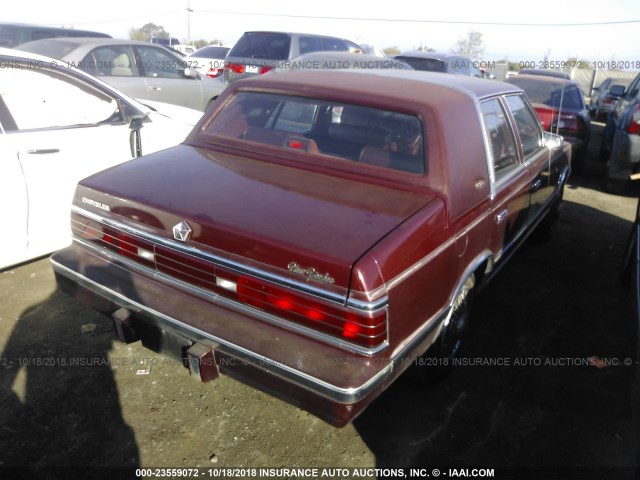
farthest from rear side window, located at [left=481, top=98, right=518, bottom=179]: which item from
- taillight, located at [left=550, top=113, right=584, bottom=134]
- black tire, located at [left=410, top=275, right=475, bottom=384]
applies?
taillight, located at [left=550, top=113, right=584, bottom=134]

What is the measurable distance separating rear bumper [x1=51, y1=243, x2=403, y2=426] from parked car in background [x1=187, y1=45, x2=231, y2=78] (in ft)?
31.4

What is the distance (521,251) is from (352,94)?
3.00 meters

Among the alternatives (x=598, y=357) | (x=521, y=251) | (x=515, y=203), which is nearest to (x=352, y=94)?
(x=515, y=203)

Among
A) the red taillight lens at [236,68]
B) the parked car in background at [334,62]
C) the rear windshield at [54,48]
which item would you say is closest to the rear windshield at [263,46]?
the red taillight lens at [236,68]

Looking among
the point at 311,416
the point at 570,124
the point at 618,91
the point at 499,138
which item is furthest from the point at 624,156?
the point at 311,416

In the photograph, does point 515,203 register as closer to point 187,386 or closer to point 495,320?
point 495,320

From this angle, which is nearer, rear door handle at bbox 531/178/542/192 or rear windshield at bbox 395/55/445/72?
rear door handle at bbox 531/178/542/192

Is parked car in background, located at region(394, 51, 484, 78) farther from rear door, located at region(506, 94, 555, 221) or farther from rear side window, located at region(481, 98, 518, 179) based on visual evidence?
rear side window, located at region(481, 98, 518, 179)

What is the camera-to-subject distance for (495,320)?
3.94 meters

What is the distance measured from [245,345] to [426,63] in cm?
1028

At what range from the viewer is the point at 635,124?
655 cm

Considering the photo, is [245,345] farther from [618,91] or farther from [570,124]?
[618,91]

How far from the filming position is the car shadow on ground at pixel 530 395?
8.74 feet

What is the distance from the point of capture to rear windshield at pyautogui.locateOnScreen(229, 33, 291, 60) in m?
9.82
